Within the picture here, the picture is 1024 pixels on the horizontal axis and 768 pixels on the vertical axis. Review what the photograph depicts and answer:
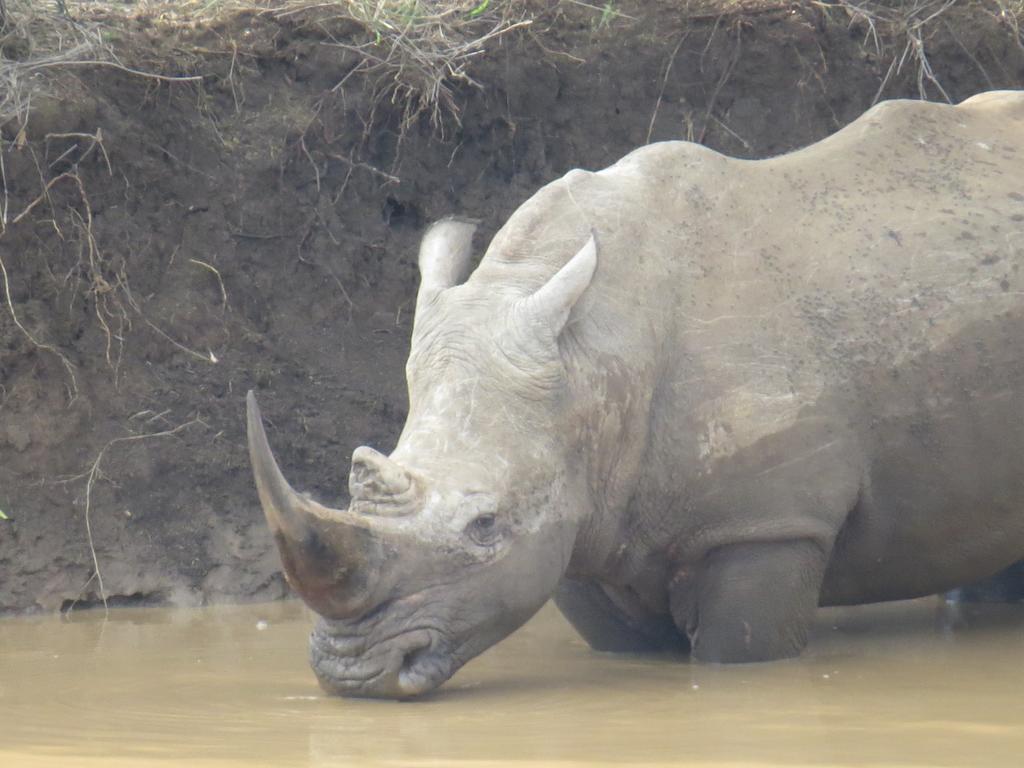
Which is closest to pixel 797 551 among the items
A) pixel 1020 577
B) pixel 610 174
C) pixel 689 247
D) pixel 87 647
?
pixel 689 247

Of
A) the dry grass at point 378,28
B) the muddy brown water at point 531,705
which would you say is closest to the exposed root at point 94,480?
the muddy brown water at point 531,705

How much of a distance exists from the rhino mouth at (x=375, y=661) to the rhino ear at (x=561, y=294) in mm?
1110

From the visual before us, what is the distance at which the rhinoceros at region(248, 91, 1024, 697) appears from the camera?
5.22m

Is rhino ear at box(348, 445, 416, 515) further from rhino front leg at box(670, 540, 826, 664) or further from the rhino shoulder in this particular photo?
the rhino shoulder

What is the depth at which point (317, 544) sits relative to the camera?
478cm

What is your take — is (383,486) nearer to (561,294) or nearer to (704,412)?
(561,294)

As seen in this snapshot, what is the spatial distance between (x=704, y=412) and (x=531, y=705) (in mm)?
1283

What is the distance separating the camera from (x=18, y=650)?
6.28 metres

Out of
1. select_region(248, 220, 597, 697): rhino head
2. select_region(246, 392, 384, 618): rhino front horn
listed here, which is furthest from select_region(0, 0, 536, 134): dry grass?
select_region(246, 392, 384, 618): rhino front horn

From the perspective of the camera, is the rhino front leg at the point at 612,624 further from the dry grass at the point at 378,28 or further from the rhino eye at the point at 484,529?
the dry grass at the point at 378,28

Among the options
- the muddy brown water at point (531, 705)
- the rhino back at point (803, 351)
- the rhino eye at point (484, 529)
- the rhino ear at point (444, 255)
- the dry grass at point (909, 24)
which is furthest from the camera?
the dry grass at point (909, 24)

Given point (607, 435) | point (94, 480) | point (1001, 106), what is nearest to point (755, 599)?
point (607, 435)

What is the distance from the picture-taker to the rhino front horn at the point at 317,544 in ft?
15.3

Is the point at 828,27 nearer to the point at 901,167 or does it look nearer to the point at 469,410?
the point at 901,167
